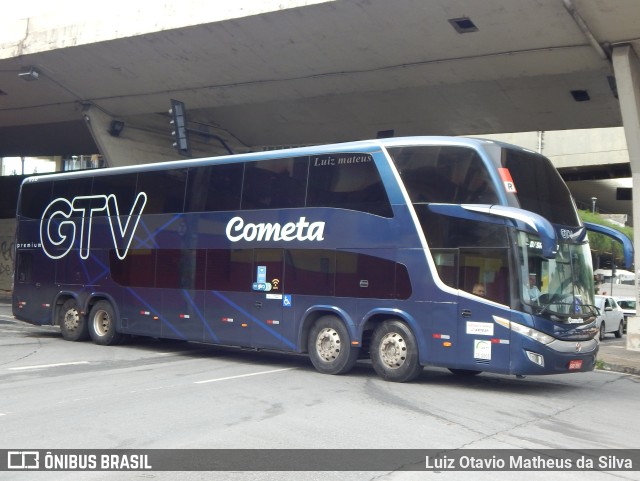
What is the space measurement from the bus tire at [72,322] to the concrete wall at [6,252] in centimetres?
2404

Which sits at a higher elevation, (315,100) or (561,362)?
(315,100)

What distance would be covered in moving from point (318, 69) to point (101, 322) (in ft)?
32.5

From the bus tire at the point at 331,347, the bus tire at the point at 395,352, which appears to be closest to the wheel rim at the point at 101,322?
the bus tire at the point at 331,347

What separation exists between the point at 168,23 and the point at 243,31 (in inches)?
87.8

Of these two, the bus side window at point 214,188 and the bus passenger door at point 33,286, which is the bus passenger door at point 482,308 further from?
the bus passenger door at point 33,286

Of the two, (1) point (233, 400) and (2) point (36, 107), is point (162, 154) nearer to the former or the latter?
(2) point (36, 107)

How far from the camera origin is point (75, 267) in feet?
59.2

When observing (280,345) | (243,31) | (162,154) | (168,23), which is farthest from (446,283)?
(162,154)

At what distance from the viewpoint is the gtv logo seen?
55.3 feet

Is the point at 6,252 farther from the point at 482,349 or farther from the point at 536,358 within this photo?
the point at 536,358

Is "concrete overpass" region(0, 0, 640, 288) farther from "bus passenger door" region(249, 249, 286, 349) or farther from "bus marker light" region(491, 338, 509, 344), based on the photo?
"bus marker light" region(491, 338, 509, 344)

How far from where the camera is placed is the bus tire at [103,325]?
17188 mm

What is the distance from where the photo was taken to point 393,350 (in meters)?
12.4

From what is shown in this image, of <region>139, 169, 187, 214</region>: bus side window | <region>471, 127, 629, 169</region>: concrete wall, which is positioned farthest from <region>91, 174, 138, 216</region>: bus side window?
<region>471, 127, 629, 169</region>: concrete wall
